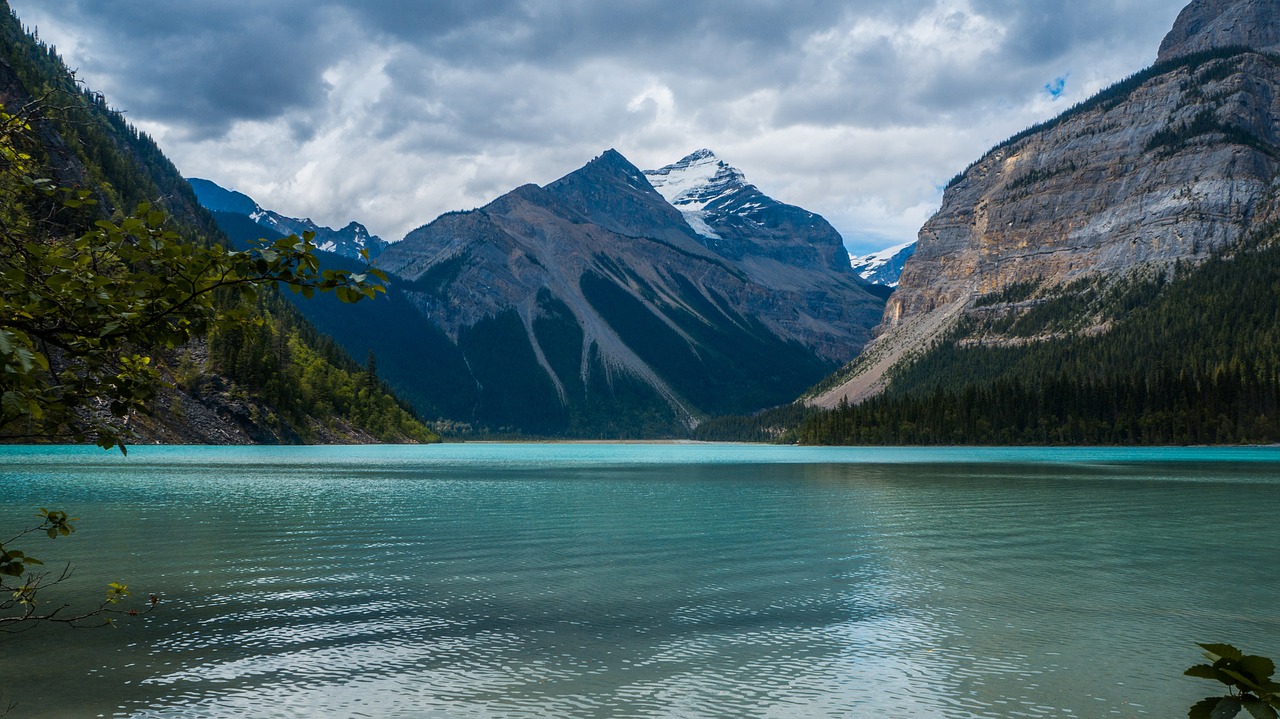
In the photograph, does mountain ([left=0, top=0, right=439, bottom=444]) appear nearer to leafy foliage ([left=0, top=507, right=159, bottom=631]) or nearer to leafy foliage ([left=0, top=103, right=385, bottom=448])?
leafy foliage ([left=0, top=507, right=159, bottom=631])

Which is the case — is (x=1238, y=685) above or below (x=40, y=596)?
above

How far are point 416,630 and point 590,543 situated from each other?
1492 centimetres

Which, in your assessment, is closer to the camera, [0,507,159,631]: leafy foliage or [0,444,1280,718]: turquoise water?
[0,507,159,631]: leafy foliage

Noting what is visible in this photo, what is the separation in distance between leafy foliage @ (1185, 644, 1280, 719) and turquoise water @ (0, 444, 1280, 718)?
35.3 ft

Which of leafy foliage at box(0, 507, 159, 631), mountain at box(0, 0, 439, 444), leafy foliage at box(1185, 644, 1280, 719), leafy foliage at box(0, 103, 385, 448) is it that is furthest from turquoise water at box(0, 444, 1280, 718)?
mountain at box(0, 0, 439, 444)

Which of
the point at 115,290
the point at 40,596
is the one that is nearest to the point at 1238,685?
the point at 115,290

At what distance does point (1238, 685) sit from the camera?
13.5ft

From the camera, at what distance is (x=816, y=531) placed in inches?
1511

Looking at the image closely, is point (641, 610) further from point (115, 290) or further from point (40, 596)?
point (115, 290)

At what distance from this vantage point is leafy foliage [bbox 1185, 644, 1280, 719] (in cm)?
396

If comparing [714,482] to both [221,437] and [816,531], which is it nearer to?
[816,531]

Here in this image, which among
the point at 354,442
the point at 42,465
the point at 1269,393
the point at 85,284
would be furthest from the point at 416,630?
the point at 1269,393

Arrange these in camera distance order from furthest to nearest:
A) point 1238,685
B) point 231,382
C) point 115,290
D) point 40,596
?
point 231,382
point 40,596
point 115,290
point 1238,685

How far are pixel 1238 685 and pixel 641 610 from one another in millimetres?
18381
